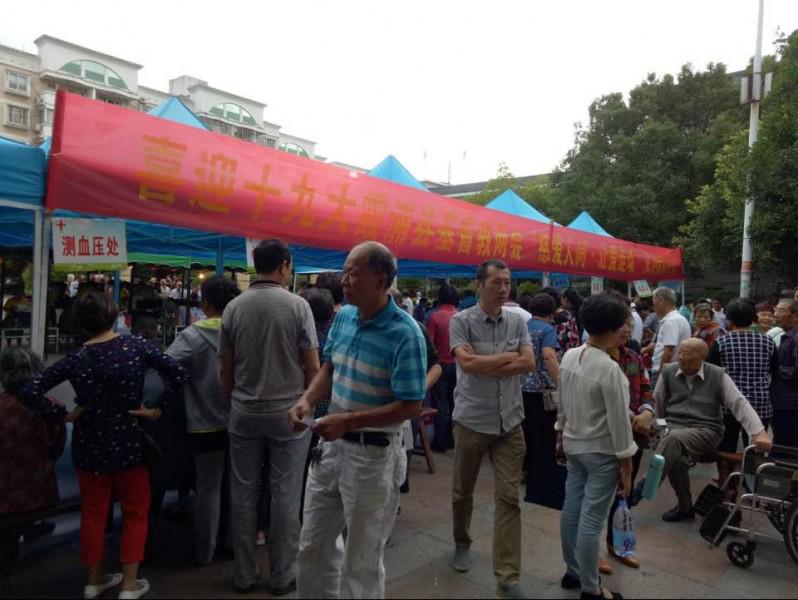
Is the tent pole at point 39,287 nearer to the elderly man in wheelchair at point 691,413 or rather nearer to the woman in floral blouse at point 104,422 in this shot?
the woman in floral blouse at point 104,422

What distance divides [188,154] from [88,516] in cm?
259

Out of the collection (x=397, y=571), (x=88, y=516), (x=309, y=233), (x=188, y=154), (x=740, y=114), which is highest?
(x=740, y=114)

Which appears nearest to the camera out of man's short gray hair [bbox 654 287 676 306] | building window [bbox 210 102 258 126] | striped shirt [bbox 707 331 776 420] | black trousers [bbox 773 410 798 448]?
black trousers [bbox 773 410 798 448]

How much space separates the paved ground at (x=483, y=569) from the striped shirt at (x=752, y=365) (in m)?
0.91

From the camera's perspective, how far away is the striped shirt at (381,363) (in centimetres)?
186

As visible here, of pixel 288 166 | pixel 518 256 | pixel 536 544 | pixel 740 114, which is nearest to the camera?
pixel 536 544

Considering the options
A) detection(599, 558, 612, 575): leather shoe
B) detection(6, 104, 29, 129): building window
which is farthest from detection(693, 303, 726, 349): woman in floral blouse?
detection(6, 104, 29, 129): building window

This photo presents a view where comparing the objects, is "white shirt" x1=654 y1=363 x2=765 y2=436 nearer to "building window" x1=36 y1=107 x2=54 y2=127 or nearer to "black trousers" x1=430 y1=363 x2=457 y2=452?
"black trousers" x1=430 y1=363 x2=457 y2=452

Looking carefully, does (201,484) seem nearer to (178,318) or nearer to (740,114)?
(178,318)

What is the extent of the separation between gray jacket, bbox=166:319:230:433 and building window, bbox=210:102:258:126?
158 feet

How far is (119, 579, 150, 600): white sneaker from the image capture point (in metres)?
2.45

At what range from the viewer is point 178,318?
11.3 m

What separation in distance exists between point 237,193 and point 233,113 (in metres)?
48.1

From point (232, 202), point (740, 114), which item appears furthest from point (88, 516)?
point (740, 114)
